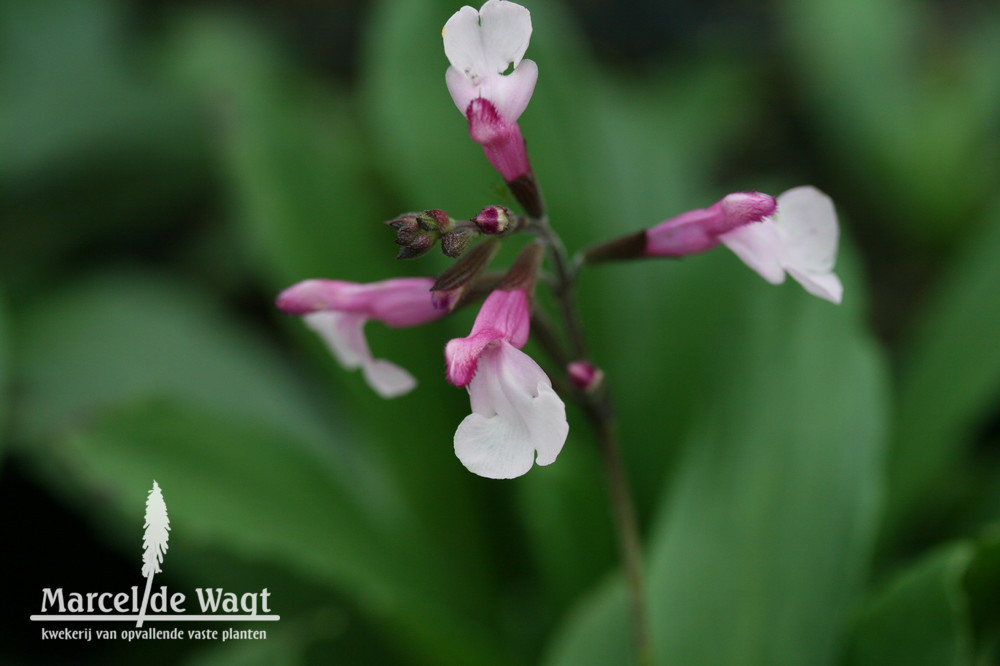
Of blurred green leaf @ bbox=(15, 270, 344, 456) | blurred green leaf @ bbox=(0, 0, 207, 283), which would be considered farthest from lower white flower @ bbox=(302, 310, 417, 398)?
blurred green leaf @ bbox=(0, 0, 207, 283)

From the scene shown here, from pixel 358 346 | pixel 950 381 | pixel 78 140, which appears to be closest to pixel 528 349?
pixel 358 346

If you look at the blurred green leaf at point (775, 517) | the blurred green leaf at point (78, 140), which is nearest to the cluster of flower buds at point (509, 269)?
the blurred green leaf at point (775, 517)

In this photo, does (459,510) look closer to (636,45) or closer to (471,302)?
(471,302)

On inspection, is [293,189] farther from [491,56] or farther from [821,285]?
[821,285]

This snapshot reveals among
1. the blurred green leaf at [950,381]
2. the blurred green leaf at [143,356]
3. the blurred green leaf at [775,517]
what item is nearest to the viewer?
the blurred green leaf at [775,517]

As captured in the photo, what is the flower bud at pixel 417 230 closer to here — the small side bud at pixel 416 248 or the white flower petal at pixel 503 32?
the small side bud at pixel 416 248

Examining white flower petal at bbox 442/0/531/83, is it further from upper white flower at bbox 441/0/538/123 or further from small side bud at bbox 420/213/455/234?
small side bud at bbox 420/213/455/234

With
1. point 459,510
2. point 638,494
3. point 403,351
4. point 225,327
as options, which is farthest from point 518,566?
point 225,327
